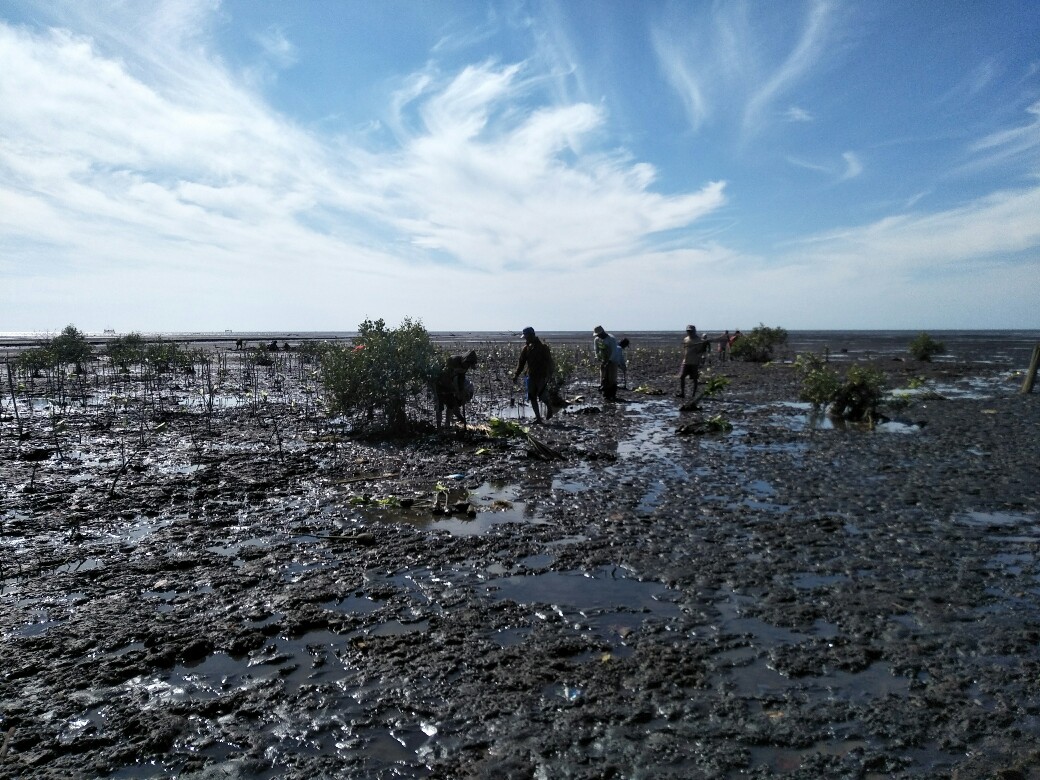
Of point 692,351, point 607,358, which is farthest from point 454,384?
point 692,351

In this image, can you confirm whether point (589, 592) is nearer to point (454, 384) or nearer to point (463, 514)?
point (463, 514)

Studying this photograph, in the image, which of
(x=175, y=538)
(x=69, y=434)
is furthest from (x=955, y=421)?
(x=69, y=434)

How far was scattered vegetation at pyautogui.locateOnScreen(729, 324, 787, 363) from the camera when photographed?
34.6 meters

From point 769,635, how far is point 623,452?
684 centimetres

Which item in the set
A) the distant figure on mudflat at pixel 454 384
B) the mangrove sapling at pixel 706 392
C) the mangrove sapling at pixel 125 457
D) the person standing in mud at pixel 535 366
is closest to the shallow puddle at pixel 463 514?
the mangrove sapling at pixel 125 457

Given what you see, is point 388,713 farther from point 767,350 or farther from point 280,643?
point 767,350

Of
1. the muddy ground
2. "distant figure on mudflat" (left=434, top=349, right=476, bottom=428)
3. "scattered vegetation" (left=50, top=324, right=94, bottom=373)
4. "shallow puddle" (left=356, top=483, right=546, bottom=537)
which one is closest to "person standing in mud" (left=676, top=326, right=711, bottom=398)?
"distant figure on mudflat" (left=434, top=349, right=476, bottom=428)

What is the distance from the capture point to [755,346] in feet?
115

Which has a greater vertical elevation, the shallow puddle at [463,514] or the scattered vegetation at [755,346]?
the scattered vegetation at [755,346]

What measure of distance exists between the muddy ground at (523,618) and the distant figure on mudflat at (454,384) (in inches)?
122

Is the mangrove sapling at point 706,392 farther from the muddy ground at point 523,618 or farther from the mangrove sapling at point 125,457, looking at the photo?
the mangrove sapling at point 125,457

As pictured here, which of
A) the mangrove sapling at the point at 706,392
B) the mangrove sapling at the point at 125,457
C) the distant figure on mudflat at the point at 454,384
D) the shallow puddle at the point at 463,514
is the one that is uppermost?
the distant figure on mudflat at the point at 454,384

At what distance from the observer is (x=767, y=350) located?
35562 mm

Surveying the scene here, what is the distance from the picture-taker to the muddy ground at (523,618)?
340 centimetres
